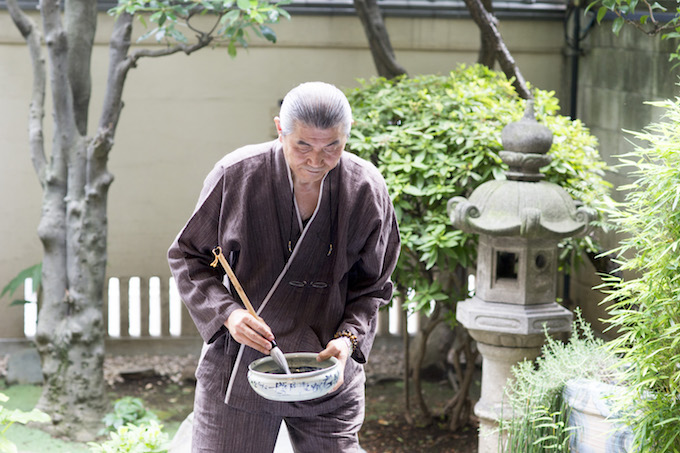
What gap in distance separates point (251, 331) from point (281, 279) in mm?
255

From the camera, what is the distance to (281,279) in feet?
9.20

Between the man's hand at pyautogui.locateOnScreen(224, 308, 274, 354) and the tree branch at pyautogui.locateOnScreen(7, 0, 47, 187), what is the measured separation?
3.43 metres

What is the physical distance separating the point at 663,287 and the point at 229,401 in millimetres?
1445

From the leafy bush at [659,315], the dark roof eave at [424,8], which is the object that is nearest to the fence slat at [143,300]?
the dark roof eave at [424,8]

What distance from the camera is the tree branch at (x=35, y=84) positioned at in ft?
18.2

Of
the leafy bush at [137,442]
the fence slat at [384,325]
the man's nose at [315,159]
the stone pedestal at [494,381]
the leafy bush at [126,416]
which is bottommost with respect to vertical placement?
the leafy bush at [126,416]

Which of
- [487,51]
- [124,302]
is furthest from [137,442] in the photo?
[487,51]

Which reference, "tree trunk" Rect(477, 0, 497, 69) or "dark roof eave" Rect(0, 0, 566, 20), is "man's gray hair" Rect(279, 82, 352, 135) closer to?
"tree trunk" Rect(477, 0, 497, 69)

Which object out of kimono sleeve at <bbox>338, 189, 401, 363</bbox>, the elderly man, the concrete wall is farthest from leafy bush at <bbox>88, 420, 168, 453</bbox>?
the concrete wall

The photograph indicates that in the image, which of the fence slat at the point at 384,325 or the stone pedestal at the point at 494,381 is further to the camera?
the fence slat at the point at 384,325

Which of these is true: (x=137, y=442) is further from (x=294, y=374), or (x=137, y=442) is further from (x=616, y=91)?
(x=616, y=91)

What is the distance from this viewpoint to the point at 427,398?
20.5ft

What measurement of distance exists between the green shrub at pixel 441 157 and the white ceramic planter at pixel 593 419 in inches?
59.2

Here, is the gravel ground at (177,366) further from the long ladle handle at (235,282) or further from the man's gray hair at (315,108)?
the man's gray hair at (315,108)
